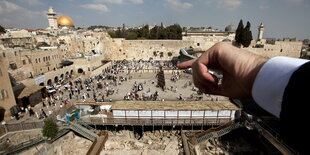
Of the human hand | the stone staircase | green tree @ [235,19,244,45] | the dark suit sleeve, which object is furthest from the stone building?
green tree @ [235,19,244,45]

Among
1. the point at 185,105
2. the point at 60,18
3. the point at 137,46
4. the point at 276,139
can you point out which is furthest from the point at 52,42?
the point at 276,139

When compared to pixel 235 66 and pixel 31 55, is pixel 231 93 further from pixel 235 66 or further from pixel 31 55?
pixel 31 55

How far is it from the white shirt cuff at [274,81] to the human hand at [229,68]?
0.36 ft

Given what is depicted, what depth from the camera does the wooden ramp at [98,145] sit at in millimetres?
11082

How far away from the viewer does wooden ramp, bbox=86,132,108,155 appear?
11.1m

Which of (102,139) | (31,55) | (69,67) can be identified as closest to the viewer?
(102,139)

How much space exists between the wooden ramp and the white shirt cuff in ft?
39.2

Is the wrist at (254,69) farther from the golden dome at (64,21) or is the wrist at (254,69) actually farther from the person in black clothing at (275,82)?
the golden dome at (64,21)

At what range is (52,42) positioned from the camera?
33562 mm

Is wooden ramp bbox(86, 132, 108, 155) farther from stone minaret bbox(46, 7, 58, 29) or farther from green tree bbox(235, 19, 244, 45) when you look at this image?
stone minaret bbox(46, 7, 58, 29)

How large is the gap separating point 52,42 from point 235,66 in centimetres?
3922

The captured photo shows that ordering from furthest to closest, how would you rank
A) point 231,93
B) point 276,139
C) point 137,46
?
1. point 137,46
2. point 276,139
3. point 231,93

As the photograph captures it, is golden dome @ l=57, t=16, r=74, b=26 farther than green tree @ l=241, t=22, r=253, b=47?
Yes

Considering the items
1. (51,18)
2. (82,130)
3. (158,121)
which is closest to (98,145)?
(82,130)
